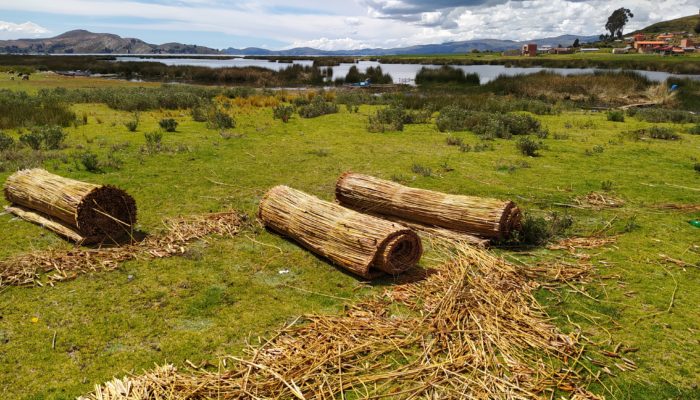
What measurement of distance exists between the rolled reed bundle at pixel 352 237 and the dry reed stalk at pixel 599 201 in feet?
18.4

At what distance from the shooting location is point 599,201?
10750 millimetres

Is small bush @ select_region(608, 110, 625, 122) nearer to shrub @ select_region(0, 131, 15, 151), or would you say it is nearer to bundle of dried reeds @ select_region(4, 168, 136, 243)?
bundle of dried reeds @ select_region(4, 168, 136, 243)

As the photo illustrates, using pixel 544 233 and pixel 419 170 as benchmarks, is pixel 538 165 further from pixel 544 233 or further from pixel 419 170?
pixel 544 233

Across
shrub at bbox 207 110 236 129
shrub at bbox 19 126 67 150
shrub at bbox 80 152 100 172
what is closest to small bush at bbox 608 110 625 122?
shrub at bbox 207 110 236 129

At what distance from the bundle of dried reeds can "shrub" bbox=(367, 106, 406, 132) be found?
1331cm

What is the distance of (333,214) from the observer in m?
7.82

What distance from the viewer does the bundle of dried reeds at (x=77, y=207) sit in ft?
26.3

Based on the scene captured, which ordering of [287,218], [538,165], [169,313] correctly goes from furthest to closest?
[538,165] < [287,218] < [169,313]

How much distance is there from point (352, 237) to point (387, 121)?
1517 centimetres

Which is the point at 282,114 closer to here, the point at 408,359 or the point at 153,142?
the point at 153,142

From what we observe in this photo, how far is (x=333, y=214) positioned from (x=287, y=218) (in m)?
1.18

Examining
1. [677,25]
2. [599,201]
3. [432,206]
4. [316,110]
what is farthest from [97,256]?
[677,25]

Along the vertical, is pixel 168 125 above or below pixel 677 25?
below

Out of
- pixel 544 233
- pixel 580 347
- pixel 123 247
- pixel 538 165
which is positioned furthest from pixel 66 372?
pixel 538 165
